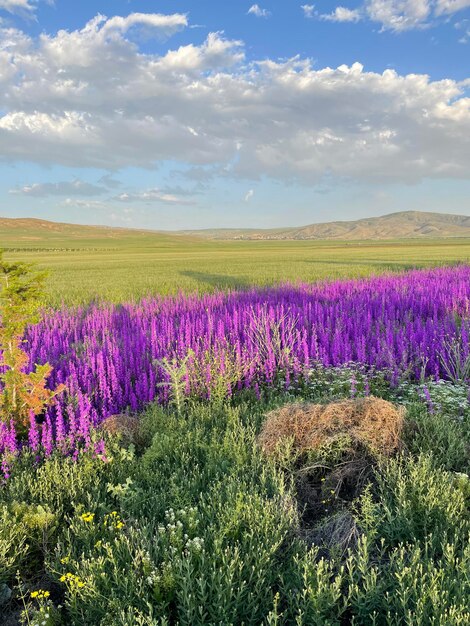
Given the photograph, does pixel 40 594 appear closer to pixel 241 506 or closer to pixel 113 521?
pixel 113 521

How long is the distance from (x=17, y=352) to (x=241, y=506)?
340cm

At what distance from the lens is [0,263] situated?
181 inches

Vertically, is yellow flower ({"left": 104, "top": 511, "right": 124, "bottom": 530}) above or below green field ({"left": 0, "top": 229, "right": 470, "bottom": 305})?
below

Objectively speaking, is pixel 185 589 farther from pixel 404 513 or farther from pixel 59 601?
pixel 404 513

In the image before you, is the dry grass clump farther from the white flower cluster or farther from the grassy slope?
the grassy slope

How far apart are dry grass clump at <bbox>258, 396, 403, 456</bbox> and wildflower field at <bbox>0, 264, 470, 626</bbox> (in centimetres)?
2

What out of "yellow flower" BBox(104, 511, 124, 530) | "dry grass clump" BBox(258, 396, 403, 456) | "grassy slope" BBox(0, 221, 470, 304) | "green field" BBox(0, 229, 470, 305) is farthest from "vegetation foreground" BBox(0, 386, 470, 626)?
"grassy slope" BBox(0, 221, 470, 304)

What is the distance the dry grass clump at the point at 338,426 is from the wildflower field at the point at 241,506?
19 mm

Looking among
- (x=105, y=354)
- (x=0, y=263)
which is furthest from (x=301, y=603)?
(x=105, y=354)

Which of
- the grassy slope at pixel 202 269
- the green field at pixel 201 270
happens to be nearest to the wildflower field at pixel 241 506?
the green field at pixel 201 270

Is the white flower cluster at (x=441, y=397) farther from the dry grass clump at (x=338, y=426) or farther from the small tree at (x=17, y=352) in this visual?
the small tree at (x=17, y=352)

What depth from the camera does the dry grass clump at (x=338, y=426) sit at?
3.85 meters

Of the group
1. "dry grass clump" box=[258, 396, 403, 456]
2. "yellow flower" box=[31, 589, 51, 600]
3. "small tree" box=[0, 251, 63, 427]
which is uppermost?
"small tree" box=[0, 251, 63, 427]

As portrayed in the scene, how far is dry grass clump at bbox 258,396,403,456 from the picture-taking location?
3854 mm
